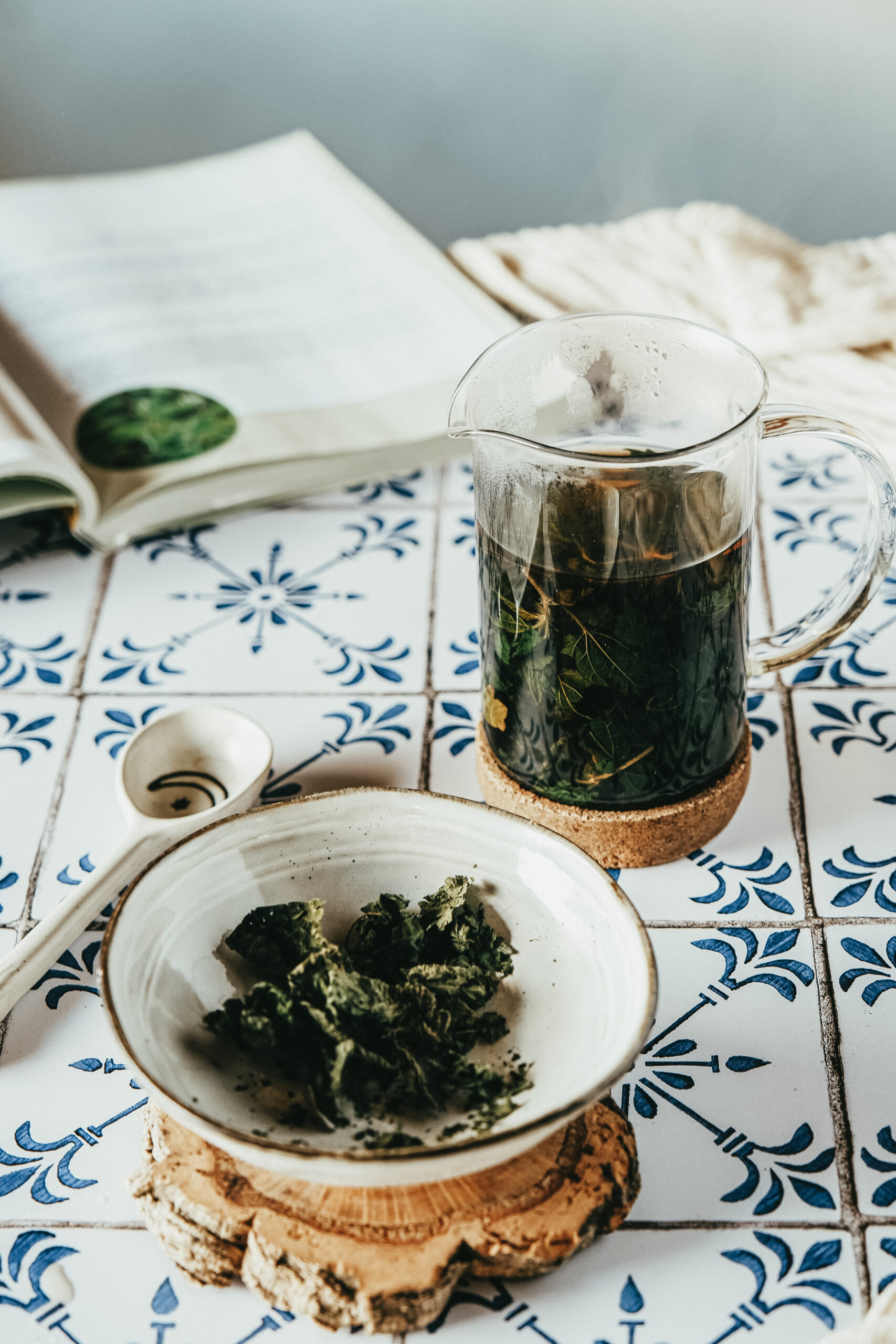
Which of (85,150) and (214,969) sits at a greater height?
(214,969)

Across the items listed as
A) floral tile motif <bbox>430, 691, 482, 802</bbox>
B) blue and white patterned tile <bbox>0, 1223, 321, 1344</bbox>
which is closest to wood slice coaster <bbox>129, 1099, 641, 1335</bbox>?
blue and white patterned tile <bbox>0, 1223, 321, 1344</bbox>

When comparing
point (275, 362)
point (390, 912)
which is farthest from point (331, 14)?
point (390, 912)

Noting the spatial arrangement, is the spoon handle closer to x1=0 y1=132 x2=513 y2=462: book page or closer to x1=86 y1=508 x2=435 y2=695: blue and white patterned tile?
x1=86 y1=508 x2=435 y2=695: blue and white patterned tile

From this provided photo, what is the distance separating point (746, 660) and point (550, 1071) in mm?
232

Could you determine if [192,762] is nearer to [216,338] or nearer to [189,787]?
[189,787]

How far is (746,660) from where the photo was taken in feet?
1.98

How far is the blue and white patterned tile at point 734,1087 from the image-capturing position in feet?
1.62

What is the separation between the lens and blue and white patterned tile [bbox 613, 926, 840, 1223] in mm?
495

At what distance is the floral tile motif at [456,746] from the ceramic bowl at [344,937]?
0.42 ft

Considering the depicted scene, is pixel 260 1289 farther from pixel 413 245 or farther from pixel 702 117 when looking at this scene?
pixel 702 117

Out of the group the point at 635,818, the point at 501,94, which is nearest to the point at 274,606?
the point at 635,818

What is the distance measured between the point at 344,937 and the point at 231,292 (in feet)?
2.31

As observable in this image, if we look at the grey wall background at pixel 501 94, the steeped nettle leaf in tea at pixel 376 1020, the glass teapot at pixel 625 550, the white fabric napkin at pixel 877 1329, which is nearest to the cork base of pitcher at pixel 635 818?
the glass teapot at pixel 625 550

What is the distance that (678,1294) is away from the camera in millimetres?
466
